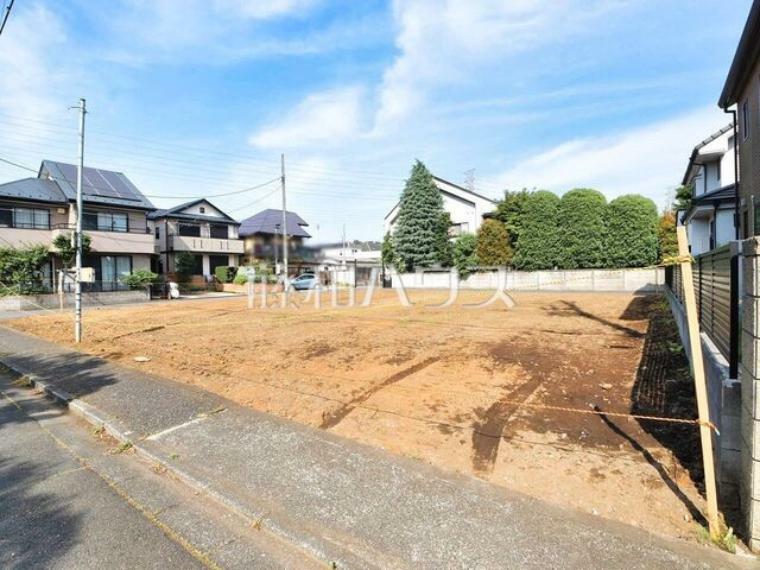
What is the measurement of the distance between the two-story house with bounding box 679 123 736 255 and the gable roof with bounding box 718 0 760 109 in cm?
334

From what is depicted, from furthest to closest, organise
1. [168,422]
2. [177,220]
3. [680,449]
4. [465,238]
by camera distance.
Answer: [177,220] < [465,238] < [168,422] < [680,449]

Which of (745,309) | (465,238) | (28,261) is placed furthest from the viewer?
(465,238)

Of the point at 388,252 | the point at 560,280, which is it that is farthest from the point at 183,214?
the point at 560,280

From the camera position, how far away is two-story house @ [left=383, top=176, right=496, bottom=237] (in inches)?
1118

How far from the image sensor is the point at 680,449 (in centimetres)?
315

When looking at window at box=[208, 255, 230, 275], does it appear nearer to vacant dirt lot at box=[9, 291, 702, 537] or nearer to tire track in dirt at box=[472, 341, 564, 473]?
vacant dirt lot at box=[9, 291, 702, 537]

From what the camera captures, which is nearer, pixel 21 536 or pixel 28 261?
pixel 21 536

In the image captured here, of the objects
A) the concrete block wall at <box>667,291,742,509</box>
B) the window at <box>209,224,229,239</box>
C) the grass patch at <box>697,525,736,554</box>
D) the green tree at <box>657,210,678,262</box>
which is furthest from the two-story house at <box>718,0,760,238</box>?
the window at <box>209,224,229,239</box>

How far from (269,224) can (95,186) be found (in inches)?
539

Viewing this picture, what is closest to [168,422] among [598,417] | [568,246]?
[598,417]

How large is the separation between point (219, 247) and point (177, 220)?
11.3 ft

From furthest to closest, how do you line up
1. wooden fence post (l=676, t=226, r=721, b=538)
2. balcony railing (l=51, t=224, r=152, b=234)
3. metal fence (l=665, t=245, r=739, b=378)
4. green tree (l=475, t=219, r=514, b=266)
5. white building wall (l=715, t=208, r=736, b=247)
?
green tree (l=475, t=219, r=514, b=266)
balcony railing (l=51, t=224, r=152, b=234)
white building wall (l=715, t=208, r=736, b=247)
metal fence (l=665, t=245, r=739, b=378)
wooden fence post (l=676, t=226, r=721, b=538)

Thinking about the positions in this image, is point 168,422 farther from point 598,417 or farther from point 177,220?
point 177,220

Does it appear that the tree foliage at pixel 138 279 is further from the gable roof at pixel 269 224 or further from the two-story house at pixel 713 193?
the two-story house at pixel 713 193
